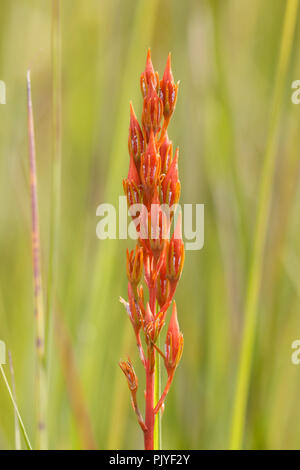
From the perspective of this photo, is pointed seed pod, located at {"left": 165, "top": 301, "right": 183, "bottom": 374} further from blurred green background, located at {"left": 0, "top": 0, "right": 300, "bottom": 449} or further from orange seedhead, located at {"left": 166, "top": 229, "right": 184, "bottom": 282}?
blurred green background, located at {"left": 0, "top": 0, "right": 300, "bottom": 449}

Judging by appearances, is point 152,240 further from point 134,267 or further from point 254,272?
point 254,272

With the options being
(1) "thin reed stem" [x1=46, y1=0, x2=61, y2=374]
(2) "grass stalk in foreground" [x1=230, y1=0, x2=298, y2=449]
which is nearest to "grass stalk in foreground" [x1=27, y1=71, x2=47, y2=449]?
(1) "thin reed stem" [x1=46, y1=0, x2=61, y2=374]

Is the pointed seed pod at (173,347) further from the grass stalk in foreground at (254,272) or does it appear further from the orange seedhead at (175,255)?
the grass stalk in foreground at (254,272)

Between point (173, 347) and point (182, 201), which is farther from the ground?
point (182, 201)

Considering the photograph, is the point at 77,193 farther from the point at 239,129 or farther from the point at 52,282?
the point at 52,282

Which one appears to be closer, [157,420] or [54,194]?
[157,420]

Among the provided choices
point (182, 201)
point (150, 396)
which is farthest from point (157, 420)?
point (182, 201)

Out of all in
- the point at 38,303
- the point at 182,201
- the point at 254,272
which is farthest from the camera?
the point at 182,201

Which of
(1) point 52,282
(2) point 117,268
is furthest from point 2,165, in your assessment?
(1) point 52,282
